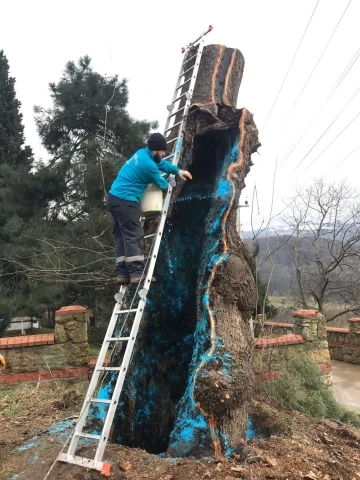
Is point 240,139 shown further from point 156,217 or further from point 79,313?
point 79,313

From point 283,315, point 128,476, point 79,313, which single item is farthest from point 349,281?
point 128,476

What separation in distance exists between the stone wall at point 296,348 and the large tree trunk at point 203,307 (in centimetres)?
250

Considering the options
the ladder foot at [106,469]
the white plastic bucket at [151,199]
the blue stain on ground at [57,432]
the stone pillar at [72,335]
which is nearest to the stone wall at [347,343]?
the stone pillar at [72,335]

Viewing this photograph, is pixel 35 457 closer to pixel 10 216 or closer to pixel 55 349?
pixel 55 349

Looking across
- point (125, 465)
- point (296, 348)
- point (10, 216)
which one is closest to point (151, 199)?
point (125, 465)

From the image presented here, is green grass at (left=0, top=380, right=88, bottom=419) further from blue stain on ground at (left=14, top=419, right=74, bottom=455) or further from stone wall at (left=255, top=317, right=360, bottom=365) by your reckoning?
stone wall at (left=255, top=317, right=360, bottom=365)

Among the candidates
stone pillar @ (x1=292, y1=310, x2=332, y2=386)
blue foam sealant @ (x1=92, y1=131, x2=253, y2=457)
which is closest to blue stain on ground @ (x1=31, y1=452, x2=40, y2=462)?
blue foam sealant @ (x1=92, y1=131, x2=253, y2=457)

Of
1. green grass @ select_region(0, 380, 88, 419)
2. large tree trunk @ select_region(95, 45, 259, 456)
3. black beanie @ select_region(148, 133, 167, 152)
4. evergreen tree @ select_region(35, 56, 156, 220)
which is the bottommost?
green grass @ select_region(0, 380, 88, 419)

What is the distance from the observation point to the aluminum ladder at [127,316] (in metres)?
2.49

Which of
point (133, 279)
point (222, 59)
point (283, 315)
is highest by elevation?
point (222, 59)

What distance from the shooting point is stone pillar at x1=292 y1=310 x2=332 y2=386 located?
7121 millimetres

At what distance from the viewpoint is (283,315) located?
17344 millimetres

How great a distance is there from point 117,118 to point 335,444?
10443 mm

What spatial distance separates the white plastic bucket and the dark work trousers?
0.16m
